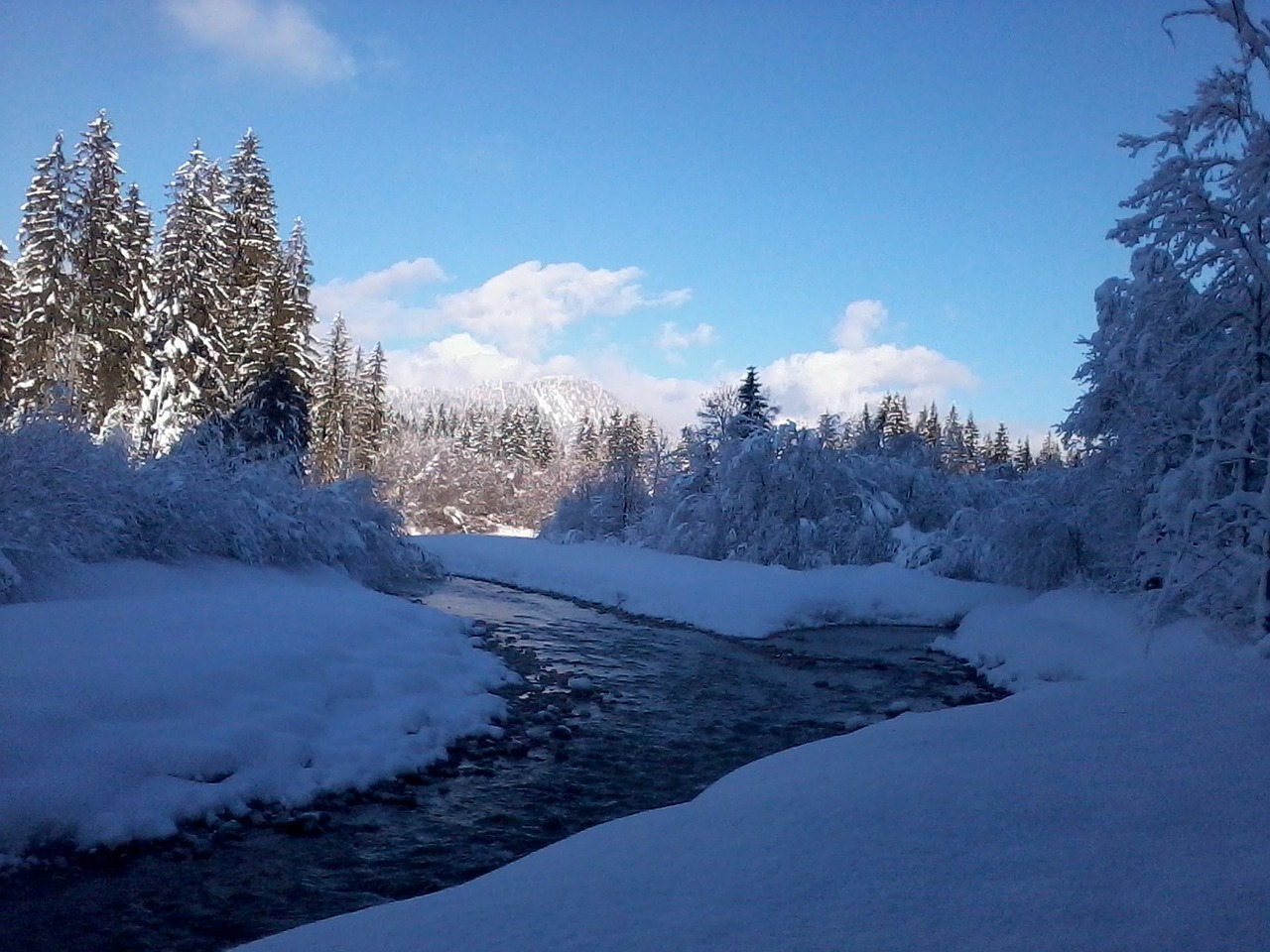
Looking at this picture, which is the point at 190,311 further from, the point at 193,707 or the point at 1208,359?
the point at 1208,359

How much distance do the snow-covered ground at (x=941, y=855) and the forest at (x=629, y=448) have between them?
7.69 meters

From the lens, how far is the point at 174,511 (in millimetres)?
15719

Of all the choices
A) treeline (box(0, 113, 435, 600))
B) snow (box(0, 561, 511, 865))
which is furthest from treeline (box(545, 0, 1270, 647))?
treeline (box(0, 113, 435, 600))

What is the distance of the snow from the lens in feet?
21.9

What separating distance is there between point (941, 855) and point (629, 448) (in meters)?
56.7

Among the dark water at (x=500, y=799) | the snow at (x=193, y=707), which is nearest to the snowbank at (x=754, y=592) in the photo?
the dark water at (x=500, y=799)

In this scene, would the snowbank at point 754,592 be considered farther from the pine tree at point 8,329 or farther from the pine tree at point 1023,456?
the pine tree at point 1023,456

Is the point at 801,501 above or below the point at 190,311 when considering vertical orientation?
below

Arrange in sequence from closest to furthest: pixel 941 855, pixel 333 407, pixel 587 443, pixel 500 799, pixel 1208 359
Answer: pixel 941 855
pixel 500 799
pixel 1208 359
pixel 333 407
pixel 587 443

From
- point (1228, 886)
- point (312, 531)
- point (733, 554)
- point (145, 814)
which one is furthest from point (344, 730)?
point (733, 554)

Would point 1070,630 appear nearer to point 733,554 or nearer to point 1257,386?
point 1257,386

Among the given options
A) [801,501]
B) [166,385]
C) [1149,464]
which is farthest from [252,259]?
[1149,464]

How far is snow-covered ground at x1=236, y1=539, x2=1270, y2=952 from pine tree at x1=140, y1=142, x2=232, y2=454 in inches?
1070

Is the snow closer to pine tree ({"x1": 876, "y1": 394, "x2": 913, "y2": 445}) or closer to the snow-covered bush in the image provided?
the snow-covered bush
